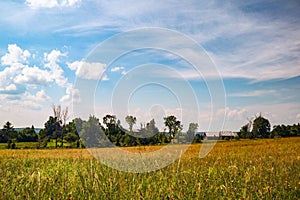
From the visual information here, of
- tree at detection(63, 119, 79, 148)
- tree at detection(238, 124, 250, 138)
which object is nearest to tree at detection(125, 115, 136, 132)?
tree at detection(63, 119, 79, 148)

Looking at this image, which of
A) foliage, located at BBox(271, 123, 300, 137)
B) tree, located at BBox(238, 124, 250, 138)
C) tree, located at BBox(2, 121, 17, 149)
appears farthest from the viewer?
foliage, located at BBox(271, 123, 300, 137)

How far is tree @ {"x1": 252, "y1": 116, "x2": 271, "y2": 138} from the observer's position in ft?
221

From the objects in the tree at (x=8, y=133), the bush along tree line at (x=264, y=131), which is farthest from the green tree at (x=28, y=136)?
the bush along tree line at (x=264, y=131)

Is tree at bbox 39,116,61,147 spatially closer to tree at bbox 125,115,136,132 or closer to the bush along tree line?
tree at bbox 125,115,136,132

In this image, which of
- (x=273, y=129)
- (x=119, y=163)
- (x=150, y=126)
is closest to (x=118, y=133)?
(x=150, y=126)

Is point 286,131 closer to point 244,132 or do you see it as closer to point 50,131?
point 244,132

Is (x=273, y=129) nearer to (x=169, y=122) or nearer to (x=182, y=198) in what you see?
(x=169, y=122)

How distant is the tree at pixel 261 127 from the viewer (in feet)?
221

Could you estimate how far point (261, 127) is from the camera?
70.4 meters

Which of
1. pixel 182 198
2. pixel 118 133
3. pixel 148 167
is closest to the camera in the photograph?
pixel 182 198

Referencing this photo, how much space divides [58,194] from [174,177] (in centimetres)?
211

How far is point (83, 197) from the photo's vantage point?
180 inches

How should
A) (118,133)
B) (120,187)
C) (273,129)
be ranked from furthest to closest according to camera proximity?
(273,129) → (118,133) → (120,187)

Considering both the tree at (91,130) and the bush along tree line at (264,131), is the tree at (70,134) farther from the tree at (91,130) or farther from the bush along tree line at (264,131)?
the bush along tree line at (264,131)
